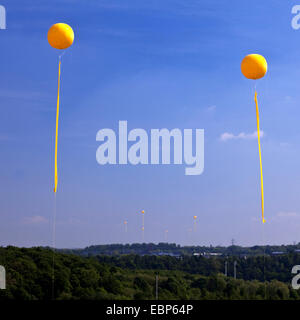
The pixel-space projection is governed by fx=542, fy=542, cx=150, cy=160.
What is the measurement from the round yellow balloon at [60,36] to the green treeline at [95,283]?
24566 millimetres

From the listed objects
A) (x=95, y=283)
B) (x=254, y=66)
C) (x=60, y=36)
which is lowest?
(x=95, y=283)

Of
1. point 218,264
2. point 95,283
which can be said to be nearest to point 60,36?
point 95,283

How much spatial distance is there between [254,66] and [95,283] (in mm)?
28694

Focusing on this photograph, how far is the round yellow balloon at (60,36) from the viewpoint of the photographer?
51.8 ft

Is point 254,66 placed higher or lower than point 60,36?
lower

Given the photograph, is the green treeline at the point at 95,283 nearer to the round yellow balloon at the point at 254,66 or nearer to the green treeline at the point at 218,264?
the green treeline at the point at 218,264

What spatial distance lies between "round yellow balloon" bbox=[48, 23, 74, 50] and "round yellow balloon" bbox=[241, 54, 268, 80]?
523 cm

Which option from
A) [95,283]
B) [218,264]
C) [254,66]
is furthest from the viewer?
[218,264]

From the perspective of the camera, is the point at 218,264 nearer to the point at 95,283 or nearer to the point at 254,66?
the point at 95,283

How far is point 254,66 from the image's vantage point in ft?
52.9

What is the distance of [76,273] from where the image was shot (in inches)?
1612

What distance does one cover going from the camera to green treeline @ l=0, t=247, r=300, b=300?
1517 inches
